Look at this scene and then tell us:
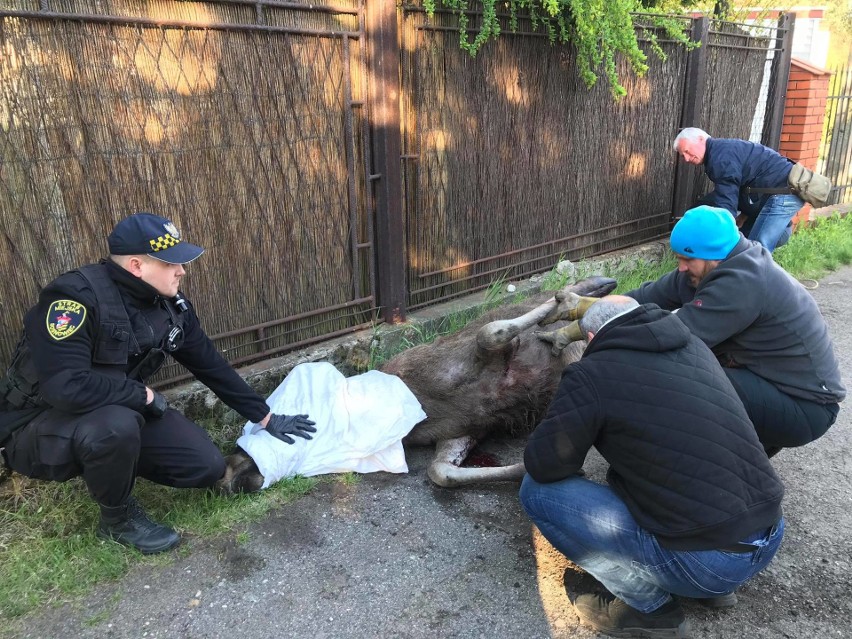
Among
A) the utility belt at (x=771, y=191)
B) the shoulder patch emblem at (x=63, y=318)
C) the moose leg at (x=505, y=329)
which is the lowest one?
the moose leg at (x=505, y=329)

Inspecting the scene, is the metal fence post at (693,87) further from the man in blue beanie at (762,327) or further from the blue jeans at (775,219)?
the man in blue beanie at (762,327)

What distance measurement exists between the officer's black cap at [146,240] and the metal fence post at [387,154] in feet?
6.45

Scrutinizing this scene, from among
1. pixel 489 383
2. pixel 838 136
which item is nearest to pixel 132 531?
pixel 489 383

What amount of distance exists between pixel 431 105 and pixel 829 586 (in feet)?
12.4

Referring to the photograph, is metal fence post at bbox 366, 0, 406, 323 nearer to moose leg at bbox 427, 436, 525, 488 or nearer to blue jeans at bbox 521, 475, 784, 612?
moose leg at bbox 427, 436, 525, 488

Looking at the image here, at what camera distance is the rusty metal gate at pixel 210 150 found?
10.5 ft

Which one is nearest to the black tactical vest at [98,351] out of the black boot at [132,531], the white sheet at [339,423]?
the black boot at [132,531]

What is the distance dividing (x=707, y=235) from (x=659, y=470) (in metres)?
1.27

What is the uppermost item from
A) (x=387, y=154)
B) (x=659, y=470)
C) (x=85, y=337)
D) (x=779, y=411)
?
(x=387, y=154)

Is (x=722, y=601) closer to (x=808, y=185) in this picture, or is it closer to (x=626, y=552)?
(x=626, y=552)

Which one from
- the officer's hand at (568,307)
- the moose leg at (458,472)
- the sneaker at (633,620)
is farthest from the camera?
the officer's hand at (568,307)

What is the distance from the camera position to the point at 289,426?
3.64 meters

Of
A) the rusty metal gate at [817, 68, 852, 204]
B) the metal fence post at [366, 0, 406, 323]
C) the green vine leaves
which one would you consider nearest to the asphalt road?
the metal fence post at [366, 0, 406, 323]

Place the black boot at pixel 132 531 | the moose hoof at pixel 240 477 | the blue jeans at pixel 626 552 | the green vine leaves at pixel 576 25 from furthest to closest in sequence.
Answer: the green vine leaves at pixel 576 25 → the moose hoof at pixel 240 477 → the black boot at pixel 132 531 → the blue jeans at pixel 626 552
